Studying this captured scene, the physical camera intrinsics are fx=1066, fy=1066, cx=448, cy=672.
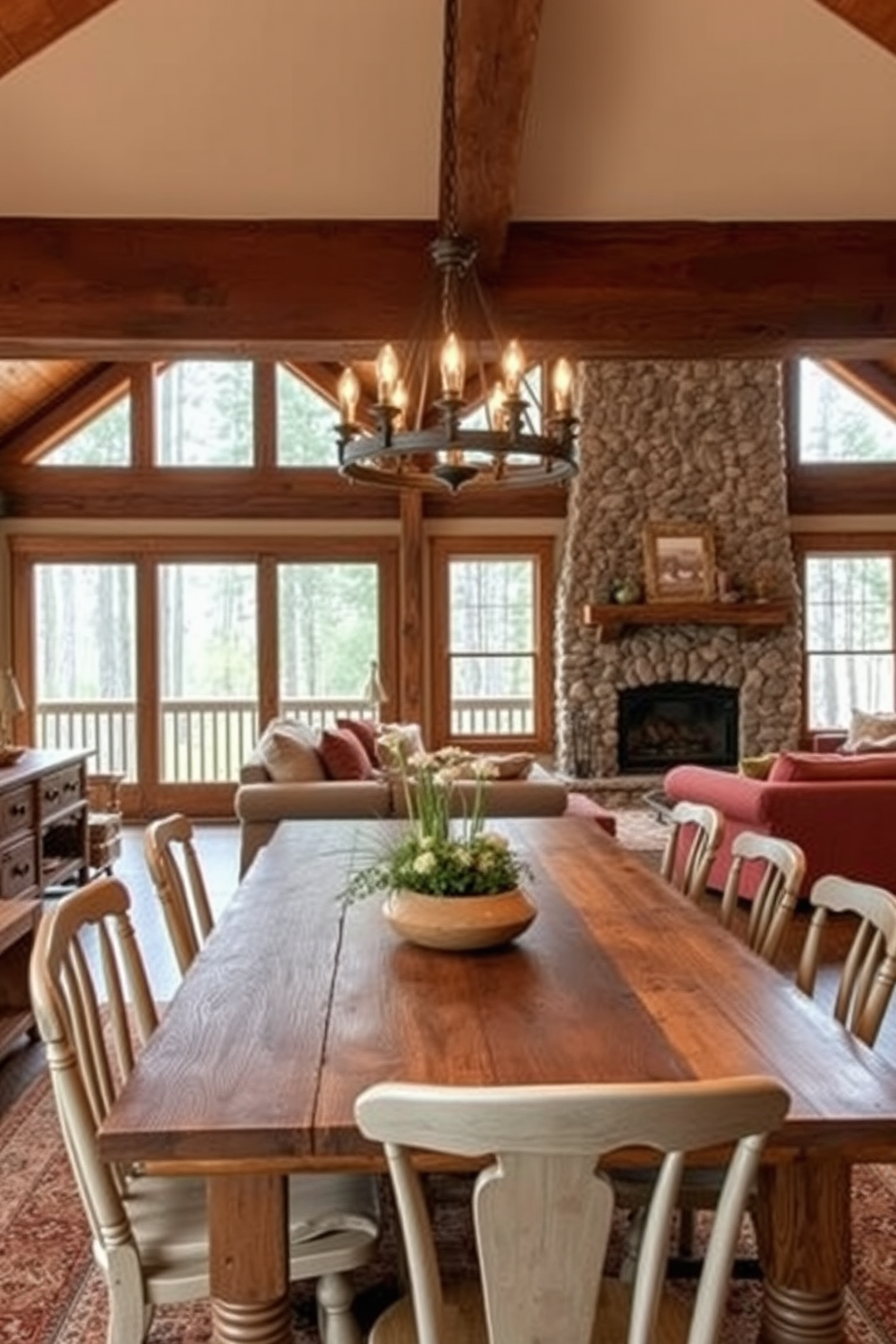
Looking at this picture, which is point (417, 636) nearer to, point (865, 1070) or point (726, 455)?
point (726, 455)

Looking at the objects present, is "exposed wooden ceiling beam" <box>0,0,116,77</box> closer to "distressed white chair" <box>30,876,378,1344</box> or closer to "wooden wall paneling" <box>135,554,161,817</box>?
"distressed white chair" <box>30,876,378,1344</box>

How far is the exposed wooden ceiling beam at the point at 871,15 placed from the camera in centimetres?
304

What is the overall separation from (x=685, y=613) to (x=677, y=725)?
108cm

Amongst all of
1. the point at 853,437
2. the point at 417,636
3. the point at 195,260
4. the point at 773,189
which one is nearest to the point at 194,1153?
the point at 195,260

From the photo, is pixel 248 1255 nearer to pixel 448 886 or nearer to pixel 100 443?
pixel 448 886

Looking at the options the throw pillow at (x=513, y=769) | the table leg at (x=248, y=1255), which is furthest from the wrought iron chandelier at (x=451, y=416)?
the throw pillow at (x=513, y=769)

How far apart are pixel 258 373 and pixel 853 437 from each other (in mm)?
5368

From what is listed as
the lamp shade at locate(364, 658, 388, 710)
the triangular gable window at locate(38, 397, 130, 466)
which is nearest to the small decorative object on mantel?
the lamp shade at locate(364, 658, 388, 710)

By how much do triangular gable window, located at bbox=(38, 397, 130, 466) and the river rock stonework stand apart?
3.94m

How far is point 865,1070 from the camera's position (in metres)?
1.51

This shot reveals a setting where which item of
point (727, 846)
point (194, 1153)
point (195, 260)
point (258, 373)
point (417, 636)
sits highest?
point (258, 373)

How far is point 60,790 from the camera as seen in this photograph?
5.41m

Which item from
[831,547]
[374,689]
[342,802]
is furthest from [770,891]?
[831,547]

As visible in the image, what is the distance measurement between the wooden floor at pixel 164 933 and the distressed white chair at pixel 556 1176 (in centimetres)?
203
